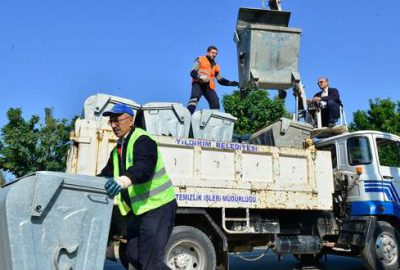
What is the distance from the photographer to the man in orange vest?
720 cm

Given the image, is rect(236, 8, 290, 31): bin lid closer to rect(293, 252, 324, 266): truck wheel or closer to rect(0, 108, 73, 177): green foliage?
rect(293, 252, 324, 266): truck wheel

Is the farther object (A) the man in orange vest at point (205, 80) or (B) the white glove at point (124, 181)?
(A) the man in orange vest at point (205, 80)

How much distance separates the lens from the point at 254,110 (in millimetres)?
20516

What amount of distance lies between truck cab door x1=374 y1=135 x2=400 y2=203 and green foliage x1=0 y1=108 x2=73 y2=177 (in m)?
12.6

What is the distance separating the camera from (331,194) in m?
6.69

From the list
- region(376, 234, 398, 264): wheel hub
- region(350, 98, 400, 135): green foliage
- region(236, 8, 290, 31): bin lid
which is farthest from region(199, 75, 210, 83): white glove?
region(350, 98, 400, 135): green foliage

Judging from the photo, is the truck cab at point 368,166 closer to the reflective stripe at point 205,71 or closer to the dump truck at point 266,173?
the dump truck at point 266,173

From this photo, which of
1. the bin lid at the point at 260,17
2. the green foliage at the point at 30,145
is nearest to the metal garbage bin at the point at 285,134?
the bin lid at the point at 260,17

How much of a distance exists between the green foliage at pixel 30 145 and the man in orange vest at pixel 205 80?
11.2m

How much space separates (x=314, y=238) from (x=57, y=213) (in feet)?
15.5

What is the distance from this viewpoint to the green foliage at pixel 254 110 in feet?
66.8

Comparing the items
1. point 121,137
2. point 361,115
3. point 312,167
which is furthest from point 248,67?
point 361,115

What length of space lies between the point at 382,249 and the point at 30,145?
14748 millimetres

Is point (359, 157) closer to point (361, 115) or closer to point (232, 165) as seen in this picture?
point (232, 165)
